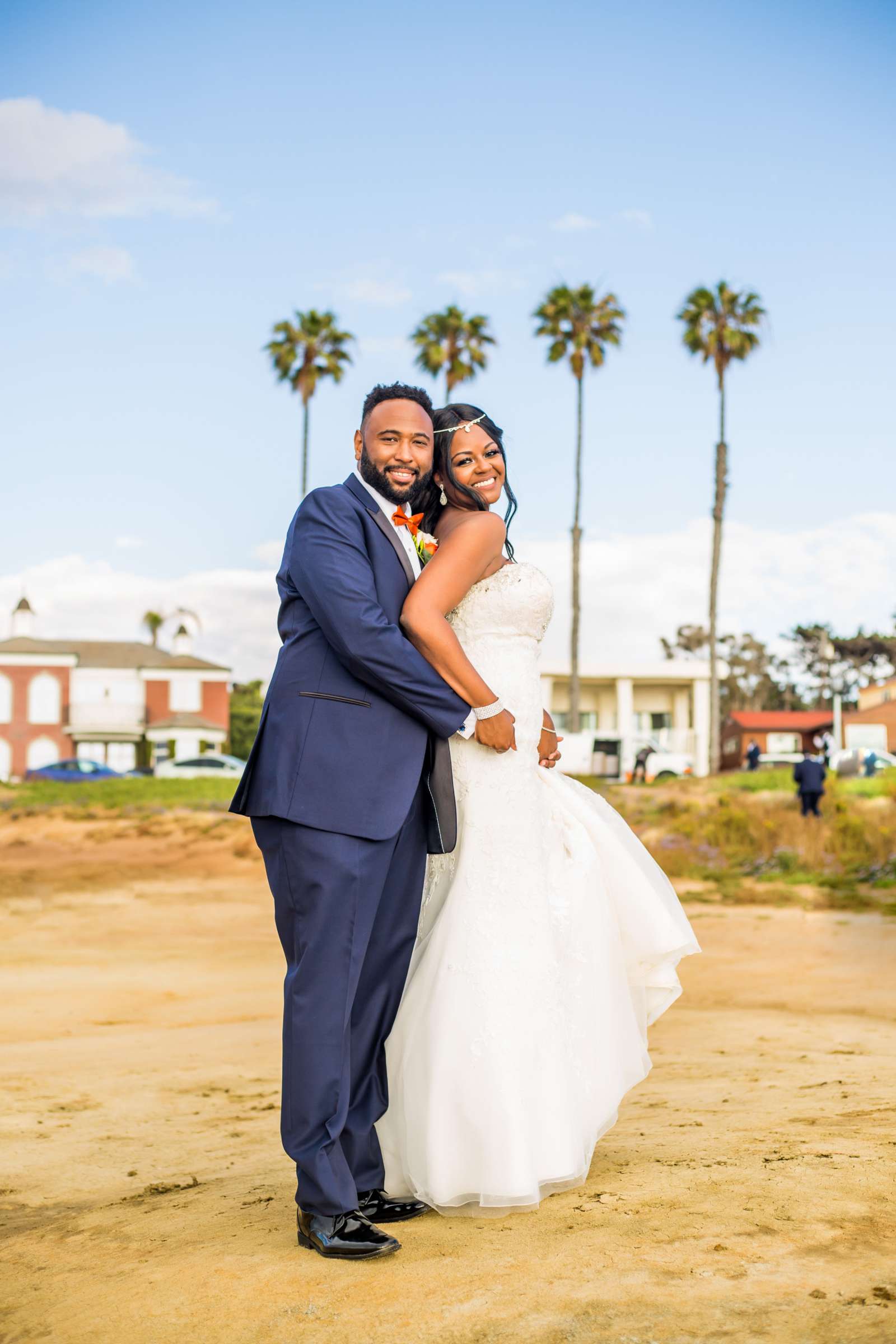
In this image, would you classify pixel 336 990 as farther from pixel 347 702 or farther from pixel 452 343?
pixel 452 343

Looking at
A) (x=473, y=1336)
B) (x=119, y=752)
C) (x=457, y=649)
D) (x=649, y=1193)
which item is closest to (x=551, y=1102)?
(x=649, y=1193)

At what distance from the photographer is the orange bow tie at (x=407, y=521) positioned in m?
3.46

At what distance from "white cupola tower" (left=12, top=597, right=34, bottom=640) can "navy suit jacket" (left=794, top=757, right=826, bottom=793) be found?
45363mm

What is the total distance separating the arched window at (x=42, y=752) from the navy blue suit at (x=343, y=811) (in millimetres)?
50641

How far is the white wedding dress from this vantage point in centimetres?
322

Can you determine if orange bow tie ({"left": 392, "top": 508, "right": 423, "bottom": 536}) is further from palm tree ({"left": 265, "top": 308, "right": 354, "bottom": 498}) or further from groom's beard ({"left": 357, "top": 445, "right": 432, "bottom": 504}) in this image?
palm tree ({"left": 265, "top": 308, "right": 354, "bottom": 498})

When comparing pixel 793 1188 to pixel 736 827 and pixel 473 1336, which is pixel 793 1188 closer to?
pixel 473 1336

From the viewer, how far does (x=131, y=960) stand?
10.6 meters

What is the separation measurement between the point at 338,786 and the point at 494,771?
0.60 metres

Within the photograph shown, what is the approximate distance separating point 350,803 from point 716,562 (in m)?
36.2

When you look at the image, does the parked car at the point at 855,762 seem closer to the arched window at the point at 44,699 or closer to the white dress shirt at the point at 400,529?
the white dress shirt at the point at 400,529

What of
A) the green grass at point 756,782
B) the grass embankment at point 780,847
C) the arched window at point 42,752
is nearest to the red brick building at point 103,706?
the arched window at point 42,752

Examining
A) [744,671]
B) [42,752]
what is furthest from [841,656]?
[42,752]

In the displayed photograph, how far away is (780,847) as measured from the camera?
55.6ft
